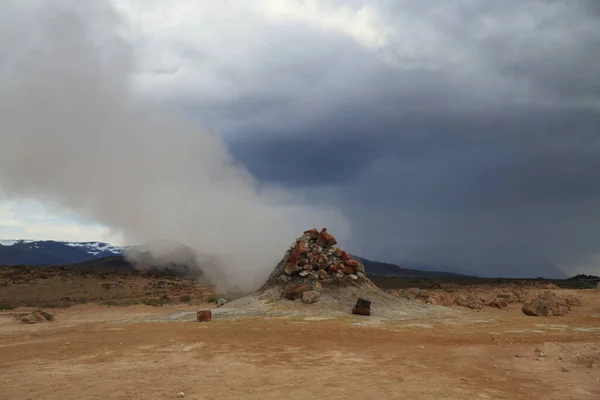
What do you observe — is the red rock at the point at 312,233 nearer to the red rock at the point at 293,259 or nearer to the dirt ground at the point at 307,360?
the red rock at the point at 293,259

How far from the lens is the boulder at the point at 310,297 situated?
25625 millimetres

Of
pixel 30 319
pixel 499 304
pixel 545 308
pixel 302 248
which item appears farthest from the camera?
pixel 302 248

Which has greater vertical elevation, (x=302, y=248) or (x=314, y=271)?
(x=302, y=248)

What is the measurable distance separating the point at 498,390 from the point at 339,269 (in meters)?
18.6

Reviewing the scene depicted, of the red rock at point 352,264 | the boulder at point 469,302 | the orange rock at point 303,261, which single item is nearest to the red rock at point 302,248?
the orange rock at point 303,261

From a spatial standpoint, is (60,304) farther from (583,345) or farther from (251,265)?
(583,345)

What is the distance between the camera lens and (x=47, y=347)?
54.5 ft

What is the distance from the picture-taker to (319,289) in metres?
26.8

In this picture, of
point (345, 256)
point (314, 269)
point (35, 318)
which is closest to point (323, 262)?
point (314, 269)

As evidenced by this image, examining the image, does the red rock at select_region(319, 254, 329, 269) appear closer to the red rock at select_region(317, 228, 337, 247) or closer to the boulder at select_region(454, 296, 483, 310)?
the red rock at select_region(317, 228, 337, 247)

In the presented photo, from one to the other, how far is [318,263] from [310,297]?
3.58 metres

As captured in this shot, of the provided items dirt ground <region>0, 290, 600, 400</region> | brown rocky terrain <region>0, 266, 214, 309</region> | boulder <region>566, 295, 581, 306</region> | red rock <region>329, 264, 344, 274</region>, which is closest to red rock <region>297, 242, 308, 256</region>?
red rock <region>329, 264, 344, 274</region>

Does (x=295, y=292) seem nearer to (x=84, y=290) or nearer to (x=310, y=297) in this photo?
Answer: (x=310, y=297)

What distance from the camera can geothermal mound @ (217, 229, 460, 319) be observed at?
24953 mm
